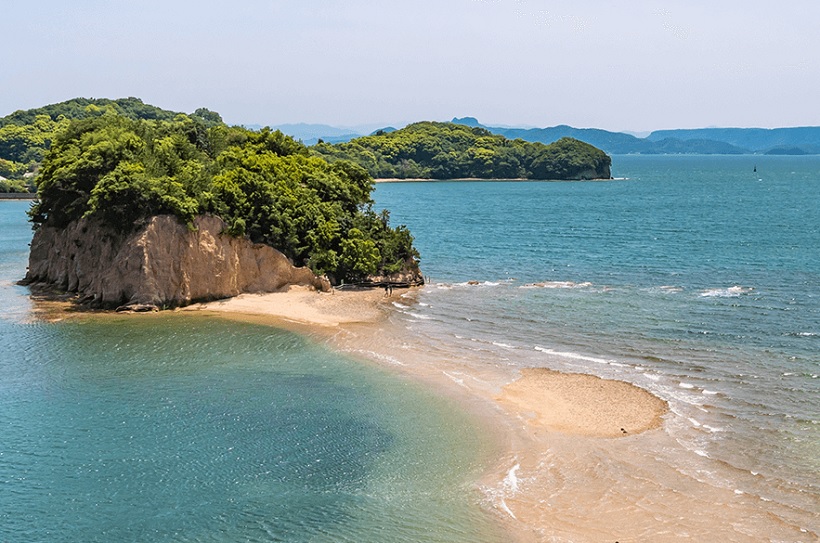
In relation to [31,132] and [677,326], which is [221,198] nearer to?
[677,326]

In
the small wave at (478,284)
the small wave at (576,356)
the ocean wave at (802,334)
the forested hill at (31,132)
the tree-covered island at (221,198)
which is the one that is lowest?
the small wave at (576,356)

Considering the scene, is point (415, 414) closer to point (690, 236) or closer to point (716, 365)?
point (716, 365)

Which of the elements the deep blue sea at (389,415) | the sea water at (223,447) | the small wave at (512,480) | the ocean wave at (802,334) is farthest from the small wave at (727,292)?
the small wave at (512,480)

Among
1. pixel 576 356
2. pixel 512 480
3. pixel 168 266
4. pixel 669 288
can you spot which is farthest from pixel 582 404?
pixel 168 266

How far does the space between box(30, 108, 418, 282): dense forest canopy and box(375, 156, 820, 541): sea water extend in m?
6.42

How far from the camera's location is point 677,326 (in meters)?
44.3

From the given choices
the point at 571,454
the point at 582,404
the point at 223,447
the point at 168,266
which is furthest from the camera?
the point at 168,266

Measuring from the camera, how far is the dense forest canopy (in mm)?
49438

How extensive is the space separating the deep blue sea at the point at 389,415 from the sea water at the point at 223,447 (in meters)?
0.08

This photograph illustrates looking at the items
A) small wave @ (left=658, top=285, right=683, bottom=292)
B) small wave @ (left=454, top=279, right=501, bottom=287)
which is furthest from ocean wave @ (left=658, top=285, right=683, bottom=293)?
small wave @ (left=454, top=279, right=501, bottom=287)

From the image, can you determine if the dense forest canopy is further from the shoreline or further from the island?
the shoreline

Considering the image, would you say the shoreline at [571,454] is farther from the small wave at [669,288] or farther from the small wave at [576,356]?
the small wave at [669,288]

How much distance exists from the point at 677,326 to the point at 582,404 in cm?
1409

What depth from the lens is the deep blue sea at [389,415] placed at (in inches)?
944
